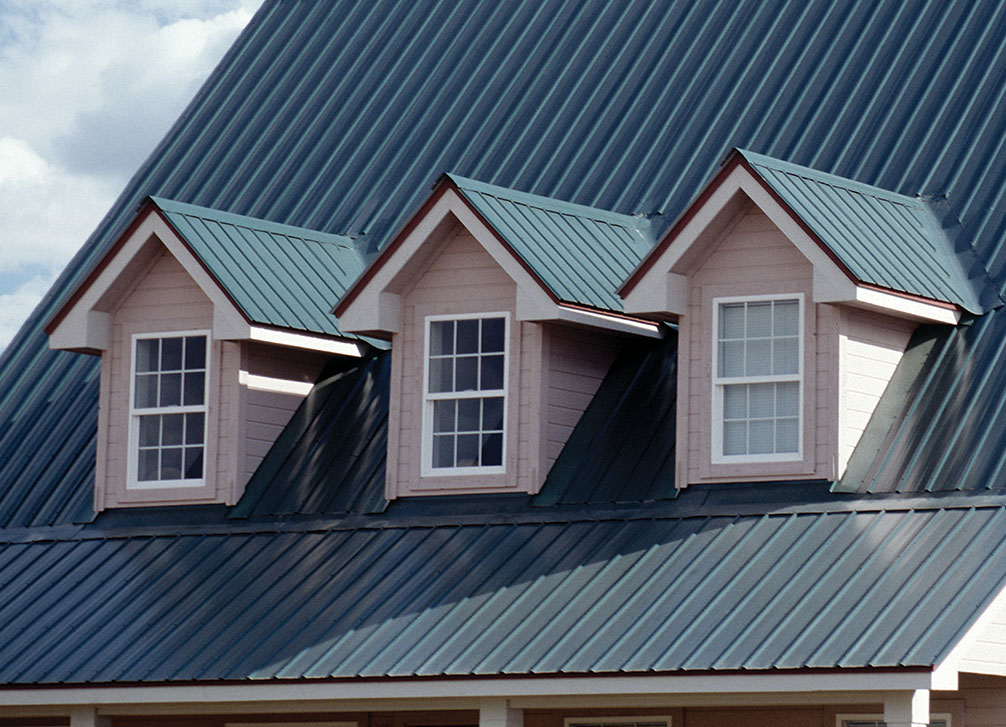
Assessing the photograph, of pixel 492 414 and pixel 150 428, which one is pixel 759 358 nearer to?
pixel 492 414

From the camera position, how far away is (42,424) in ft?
81.6

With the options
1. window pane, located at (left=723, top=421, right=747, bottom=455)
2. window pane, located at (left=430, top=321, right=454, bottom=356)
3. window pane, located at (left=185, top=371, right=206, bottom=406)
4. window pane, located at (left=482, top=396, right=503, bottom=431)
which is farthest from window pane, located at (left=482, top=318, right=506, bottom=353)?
window pane, located at (left=185, top=371, right=206, bottom=406)

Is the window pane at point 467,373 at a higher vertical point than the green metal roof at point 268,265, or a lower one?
lower

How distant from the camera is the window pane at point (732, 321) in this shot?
19.7 m

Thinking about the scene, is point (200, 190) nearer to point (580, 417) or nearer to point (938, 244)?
point (580, 417)

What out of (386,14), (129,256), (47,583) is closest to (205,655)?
(47,583)

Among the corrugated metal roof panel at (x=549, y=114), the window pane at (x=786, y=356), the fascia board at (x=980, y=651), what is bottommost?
the fascia board at (x=980, y=651)

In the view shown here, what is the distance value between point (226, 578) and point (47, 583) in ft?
7.27

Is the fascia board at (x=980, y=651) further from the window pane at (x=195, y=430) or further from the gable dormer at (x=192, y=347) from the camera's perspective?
the window pane at (x=195, y=430)

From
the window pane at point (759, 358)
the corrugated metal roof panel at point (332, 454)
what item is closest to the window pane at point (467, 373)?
the corrugated metal roof panel at point (332, 454)

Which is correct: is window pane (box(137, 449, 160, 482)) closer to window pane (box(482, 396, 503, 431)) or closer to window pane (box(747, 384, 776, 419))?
window pane (box(482, 396, 503, 431))

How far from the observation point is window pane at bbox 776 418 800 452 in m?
19.2

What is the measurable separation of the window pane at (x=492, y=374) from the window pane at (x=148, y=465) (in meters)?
3.82

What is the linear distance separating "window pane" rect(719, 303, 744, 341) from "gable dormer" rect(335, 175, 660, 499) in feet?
4.10
